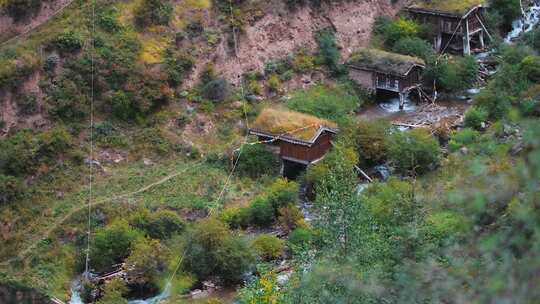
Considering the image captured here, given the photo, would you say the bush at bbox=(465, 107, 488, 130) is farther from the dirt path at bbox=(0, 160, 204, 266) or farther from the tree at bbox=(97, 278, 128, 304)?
the tree at bbox=(97, 278, 128, 304)

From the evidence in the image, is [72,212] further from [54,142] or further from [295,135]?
[295,135]

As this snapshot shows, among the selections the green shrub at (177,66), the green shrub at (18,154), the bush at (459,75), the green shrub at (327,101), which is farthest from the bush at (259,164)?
the bush at (459,75)

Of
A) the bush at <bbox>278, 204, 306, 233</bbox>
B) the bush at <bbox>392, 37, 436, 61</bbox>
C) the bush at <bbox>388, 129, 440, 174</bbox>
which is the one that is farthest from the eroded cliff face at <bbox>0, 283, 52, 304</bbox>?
the bush at <bbox>392, 37, 436, 61</bbox>

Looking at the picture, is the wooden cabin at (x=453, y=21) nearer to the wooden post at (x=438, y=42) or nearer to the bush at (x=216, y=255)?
the wooden post at (x=438, y=42)

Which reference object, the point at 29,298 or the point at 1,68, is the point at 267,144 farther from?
the point at 29,298

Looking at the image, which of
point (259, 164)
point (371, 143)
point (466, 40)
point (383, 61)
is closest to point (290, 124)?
point (259, 164)

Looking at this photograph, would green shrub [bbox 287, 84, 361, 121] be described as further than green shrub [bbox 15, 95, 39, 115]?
Yes
